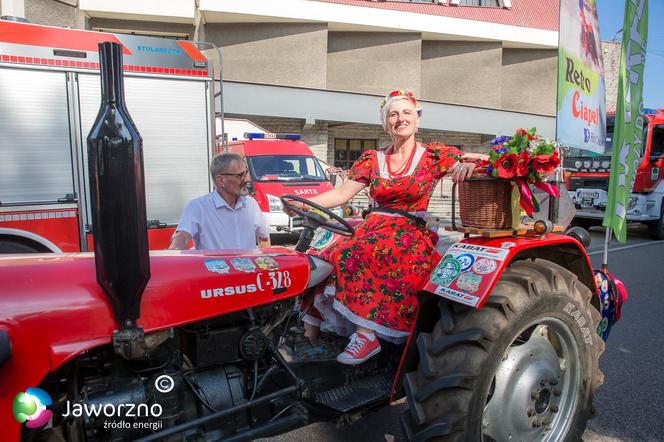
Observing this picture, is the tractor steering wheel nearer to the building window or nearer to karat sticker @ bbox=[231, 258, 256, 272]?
karat sticker @ bbox=[231, 258, 256, 272]

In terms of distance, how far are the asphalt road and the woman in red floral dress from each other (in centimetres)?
70

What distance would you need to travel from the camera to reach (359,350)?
7.80ft

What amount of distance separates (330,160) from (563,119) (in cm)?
1794

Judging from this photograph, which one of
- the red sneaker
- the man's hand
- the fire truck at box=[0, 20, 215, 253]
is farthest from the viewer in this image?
the fire truck at box=[0, 20, 215, 253]

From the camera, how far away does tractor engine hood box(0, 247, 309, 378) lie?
1525 millimetres

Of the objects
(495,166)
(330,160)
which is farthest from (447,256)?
(330,160)

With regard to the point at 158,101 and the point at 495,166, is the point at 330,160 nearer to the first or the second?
the point at 158,101

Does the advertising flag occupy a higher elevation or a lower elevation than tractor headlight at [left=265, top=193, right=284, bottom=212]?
higher

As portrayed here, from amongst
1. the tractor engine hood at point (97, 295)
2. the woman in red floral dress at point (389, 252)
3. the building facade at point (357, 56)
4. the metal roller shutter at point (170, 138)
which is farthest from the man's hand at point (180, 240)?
the building facade at point (357, 56)

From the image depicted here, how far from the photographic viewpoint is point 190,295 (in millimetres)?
1799

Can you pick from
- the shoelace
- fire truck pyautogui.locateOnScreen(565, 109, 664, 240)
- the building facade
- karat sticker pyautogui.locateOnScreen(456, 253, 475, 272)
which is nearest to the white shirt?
the shoelace

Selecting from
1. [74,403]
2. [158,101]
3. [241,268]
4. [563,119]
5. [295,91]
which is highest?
[295,91]

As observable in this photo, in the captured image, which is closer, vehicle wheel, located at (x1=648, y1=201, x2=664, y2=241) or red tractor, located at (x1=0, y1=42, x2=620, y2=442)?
A: red tractor, located at (x1=0, y1=42, x2=620, y2=442)

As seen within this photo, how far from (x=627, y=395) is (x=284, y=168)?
28.1 feet
